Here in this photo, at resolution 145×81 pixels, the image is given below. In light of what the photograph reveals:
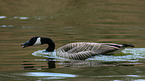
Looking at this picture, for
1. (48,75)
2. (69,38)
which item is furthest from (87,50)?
(69,38)

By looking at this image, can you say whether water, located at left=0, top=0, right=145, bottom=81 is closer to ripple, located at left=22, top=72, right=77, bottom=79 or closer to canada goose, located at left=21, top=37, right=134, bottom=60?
ripple, located at left=22, top=72, right=77, bottom=79

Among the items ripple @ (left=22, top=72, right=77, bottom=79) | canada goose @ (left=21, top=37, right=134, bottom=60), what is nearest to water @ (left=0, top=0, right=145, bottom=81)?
ripple @ (left=22, top=72, right=77, bottom=79)

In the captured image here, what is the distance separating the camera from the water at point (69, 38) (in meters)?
11.9

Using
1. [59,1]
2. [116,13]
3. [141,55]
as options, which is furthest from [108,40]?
[59,1]

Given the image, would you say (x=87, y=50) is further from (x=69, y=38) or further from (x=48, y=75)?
(x=69, y=38)

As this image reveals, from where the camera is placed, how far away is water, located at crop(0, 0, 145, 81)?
39.0 feet

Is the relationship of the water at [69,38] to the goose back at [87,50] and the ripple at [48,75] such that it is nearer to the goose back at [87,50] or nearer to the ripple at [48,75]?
the ripple at [48,75]

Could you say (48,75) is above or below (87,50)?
below

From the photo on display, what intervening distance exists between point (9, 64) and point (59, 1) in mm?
29020

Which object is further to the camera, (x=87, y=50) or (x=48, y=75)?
(x=87, y=50)

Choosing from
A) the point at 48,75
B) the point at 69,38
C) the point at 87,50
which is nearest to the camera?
the point at 48,75

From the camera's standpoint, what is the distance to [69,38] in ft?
63.2

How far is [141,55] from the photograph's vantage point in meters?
14.7

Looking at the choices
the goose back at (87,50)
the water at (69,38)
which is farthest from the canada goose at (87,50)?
the water at (69,38)
